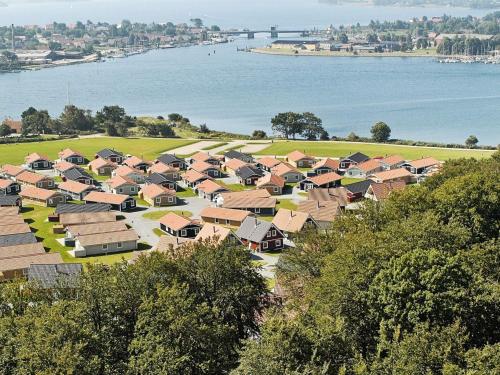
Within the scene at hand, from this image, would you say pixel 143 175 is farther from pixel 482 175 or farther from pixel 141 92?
pixel 141 92

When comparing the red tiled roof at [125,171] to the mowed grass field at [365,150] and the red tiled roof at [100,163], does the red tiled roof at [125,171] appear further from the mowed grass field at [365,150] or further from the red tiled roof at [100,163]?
the mowed grass field at [365,150]

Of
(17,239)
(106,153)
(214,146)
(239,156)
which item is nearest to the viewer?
(17,239)

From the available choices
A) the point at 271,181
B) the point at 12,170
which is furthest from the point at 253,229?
the point at 12,170

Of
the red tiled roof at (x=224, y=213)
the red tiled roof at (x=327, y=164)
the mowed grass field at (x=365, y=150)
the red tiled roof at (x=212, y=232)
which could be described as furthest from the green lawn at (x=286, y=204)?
the mowed grass field at (x=365, y=150)

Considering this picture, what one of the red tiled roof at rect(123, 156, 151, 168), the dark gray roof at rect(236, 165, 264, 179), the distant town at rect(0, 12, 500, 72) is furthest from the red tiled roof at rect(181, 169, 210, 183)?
the distant town at rect(0, 12, 500, 72)

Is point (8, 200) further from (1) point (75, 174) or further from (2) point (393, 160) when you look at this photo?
(2) point (393, 160)
